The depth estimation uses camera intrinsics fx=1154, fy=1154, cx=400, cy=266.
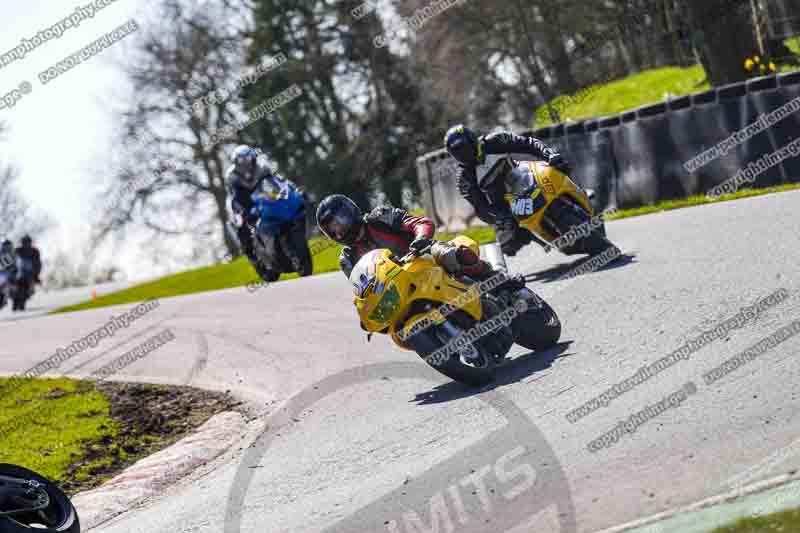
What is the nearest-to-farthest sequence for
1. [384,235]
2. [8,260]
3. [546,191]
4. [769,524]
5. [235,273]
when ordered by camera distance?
[769,524] < [384,235] < [546,191] < [235,273] < [8,260]

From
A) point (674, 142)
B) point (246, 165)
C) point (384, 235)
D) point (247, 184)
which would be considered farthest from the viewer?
point (247, 184)

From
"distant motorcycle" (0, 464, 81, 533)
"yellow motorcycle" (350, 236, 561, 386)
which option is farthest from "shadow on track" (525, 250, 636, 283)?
"distant motorcycle" (0, 464, 81, 533)

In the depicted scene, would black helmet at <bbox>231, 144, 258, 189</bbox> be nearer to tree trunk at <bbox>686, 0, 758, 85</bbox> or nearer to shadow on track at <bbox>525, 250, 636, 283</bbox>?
shadow on track at <bbox>525, 250, 636, 283</bbox>

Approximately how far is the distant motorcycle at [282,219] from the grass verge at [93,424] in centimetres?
474

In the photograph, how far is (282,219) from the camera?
1719 cm

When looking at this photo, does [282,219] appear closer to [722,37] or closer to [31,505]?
[722,37]

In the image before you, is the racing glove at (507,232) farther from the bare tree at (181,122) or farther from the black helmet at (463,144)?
the bare tree at (181,122)

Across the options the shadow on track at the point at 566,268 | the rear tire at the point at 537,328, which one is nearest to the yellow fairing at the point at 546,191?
the shadow on track at the point at 566,268

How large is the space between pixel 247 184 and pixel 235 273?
9.22 m

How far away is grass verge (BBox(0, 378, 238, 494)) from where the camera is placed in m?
9.45

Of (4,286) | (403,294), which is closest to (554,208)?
(403,294)

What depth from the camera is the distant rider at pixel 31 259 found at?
97.3ft

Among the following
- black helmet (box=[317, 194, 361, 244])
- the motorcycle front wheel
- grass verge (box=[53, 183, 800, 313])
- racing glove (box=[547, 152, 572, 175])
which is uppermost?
black helmet (box=[317, 194, 361, 244])

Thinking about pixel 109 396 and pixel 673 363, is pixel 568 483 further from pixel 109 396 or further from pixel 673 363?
pixel 109 396
